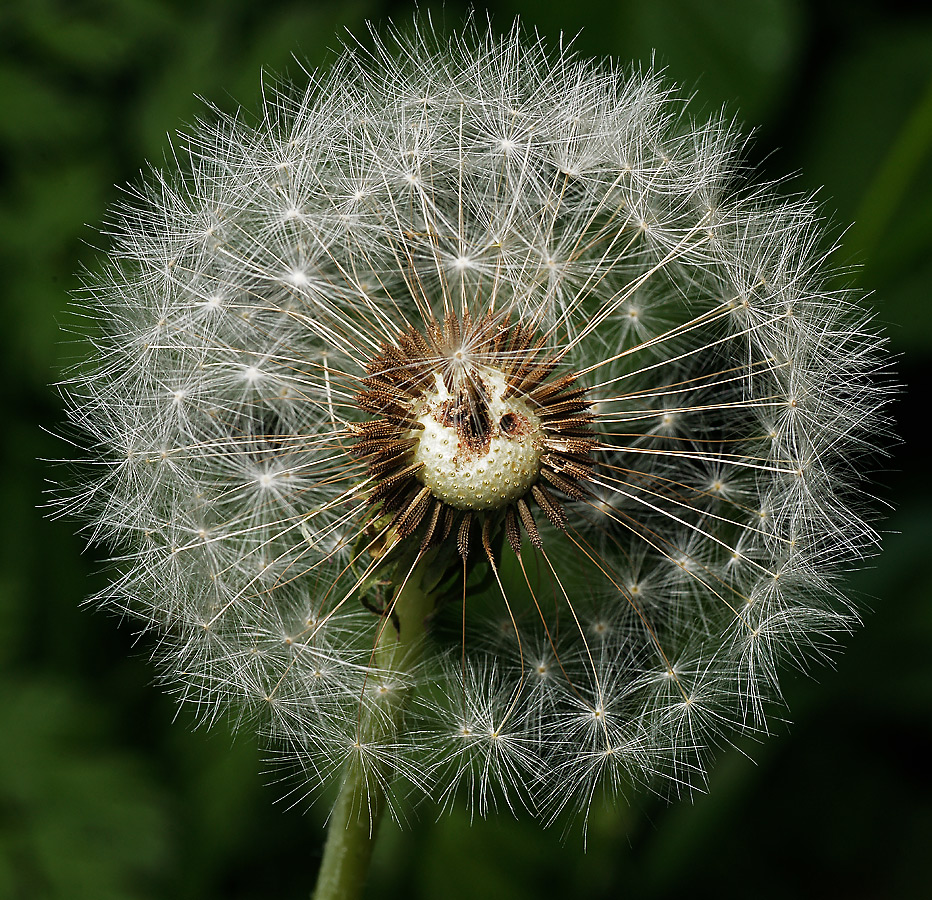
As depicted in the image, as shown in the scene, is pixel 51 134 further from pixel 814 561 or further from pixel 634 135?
pixel 814 561

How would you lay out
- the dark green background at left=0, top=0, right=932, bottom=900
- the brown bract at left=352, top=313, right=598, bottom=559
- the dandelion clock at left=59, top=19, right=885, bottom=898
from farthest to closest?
the dark green background at left=0, top=0, right=932, bottom=900 < the dandelion clock at left=59, top=19, right=885, bottom=898 < the brown bract at left=352, top=313, right=598, bottom=559

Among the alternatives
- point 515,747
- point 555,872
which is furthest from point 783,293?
point 555,872

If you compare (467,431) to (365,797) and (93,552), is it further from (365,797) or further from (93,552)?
(93,552)

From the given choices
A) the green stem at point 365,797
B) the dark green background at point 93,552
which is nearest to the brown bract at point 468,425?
the green stem at point 365,797

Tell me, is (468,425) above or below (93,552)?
above

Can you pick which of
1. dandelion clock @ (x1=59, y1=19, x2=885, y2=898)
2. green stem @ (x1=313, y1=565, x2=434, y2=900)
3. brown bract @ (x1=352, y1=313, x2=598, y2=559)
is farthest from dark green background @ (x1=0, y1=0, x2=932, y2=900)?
brown bract @ (x1=352, y1=313, x2=598, y2=559)

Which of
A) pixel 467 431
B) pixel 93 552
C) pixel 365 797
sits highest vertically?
pixel 467 431

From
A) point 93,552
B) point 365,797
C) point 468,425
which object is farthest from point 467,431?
point 93,552

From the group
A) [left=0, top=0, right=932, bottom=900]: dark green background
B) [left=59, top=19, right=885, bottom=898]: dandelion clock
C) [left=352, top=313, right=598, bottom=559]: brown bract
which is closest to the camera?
[left=352, top=313, right=598, bottom=559]: brown bract

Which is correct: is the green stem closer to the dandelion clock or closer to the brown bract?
the dandelion clock
